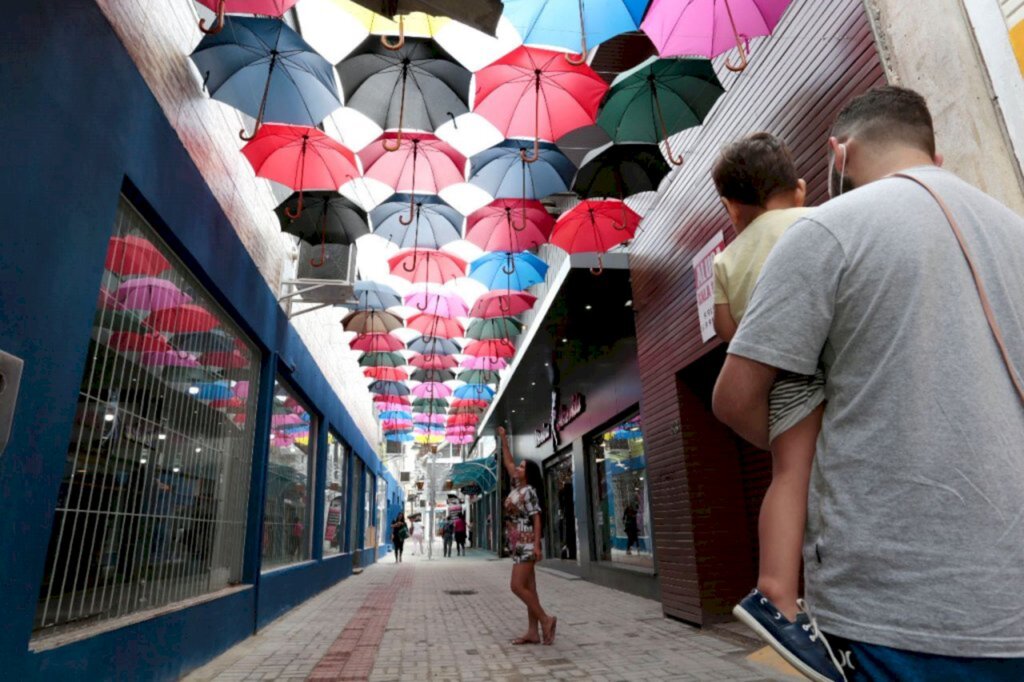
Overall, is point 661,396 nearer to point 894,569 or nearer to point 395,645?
point 395,645

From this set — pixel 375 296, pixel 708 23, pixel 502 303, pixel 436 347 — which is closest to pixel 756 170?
pixel 708 23

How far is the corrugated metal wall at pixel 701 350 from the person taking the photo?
16.4ft

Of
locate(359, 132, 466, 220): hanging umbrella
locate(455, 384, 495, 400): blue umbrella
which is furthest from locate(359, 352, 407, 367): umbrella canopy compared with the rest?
locate(359, 132, 466, 220): hanging umbrella

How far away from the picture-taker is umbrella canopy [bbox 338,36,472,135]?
19.7 ft

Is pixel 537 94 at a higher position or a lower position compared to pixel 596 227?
higher

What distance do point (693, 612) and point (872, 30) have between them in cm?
586

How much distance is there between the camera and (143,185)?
4172mm

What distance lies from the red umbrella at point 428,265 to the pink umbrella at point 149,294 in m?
4.79

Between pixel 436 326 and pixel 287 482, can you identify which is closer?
pixel 287 482

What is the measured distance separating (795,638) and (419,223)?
883cm

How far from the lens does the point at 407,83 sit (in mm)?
6285

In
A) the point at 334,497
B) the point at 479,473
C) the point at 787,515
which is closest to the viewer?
the point at 787,515

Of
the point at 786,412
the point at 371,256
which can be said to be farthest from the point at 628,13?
the point at 371,256

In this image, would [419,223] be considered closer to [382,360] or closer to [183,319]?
[183,319]
